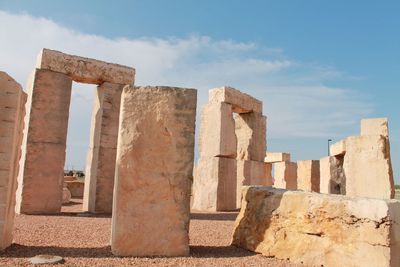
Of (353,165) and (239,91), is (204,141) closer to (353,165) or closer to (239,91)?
(239,91)

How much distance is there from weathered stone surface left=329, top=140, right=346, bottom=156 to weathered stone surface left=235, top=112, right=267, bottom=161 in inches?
84.9

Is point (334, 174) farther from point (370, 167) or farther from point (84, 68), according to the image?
point (84, 68)

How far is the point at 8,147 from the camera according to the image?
4359 millimetres

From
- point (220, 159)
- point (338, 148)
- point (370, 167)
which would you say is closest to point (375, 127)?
point (370, 167)

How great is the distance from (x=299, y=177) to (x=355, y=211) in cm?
1317

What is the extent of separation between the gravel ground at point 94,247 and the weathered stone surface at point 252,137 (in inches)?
210

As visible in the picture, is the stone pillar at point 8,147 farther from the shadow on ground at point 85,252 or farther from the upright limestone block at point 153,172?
the upright limestone block at point 153,172

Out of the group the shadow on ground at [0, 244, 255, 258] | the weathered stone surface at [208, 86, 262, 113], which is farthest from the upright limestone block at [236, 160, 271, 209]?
the shadow on ground at [0, 244, 255, 258]

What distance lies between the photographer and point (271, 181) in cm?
1791

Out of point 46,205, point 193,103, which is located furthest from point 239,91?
point 193,103

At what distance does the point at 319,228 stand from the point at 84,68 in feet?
23.2

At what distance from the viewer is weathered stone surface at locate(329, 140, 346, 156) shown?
10.9 m

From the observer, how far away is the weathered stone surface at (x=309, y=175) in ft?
51.3

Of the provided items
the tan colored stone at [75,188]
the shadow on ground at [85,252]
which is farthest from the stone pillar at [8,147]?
the tan colored stone at [75,188]
